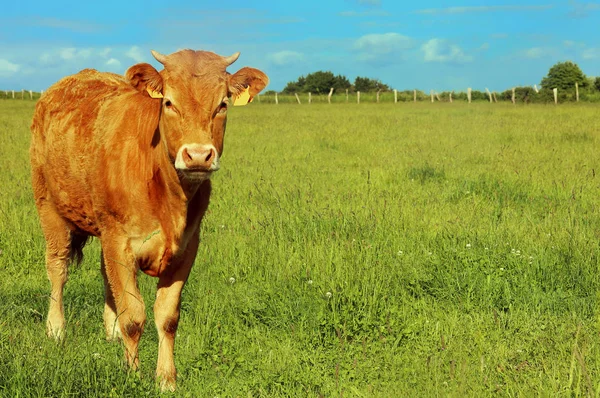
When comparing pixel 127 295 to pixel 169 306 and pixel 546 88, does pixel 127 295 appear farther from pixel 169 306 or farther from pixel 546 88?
pixel 546 88

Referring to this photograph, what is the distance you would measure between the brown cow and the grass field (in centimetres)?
A: 42

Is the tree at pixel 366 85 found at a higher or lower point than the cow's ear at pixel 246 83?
higher

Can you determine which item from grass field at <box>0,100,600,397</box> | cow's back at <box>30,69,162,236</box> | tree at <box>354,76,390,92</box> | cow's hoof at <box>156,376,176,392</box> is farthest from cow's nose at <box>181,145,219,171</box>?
tree at <box>354,76,390,92</box>

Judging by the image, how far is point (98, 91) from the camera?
5645 millimetres

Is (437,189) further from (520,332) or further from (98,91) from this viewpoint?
(98,91)

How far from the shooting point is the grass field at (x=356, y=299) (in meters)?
3.92

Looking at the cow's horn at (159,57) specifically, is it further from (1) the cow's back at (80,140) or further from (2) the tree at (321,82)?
(2) the tree at (321,82)

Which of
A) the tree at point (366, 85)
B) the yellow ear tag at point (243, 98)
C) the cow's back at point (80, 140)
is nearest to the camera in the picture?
the yellow ear tag at point (243, 98)

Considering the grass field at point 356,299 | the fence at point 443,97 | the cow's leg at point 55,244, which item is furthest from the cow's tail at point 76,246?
the fence at point 443,97

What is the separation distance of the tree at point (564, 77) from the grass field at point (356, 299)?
54.3m

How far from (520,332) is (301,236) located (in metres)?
2.65

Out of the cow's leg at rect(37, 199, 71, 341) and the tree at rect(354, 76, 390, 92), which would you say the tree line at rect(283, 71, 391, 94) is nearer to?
the tree at rect(354, 76, 390, 92)

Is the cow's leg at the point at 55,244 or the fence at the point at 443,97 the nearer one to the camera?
the cow's leg at the point at 55,244

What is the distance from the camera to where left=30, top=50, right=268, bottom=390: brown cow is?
13.7 feet
